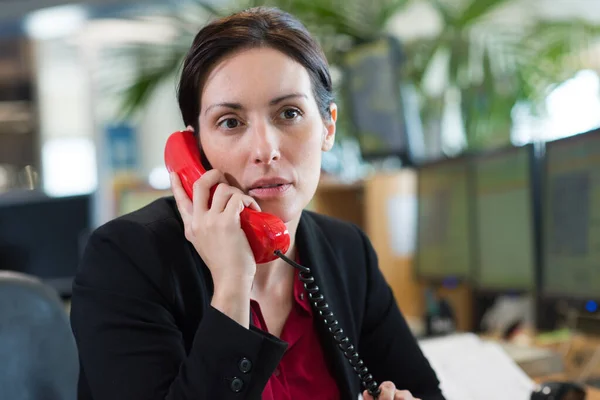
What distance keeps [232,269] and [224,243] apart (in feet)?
0.11

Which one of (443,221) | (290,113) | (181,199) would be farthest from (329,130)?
(443,221)

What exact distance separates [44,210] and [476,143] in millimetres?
1666

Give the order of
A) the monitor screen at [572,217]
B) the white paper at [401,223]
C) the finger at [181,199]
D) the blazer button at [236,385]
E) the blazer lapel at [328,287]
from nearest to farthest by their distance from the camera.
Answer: the blazer button at [236,385]
the finger at [181,199]
the blazer lapel at [328,287]
the monitor screen at [572,217]
the white paper at [401,223]

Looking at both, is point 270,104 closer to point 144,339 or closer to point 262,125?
point 262,125

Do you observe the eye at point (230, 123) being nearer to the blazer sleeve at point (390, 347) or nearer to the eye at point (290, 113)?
the eye at point (290, 113)

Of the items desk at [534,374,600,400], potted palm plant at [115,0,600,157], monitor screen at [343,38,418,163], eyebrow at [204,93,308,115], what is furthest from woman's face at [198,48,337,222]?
potted palm plant at [115,0,600,157]

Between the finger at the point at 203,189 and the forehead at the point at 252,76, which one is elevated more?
the forehead at the point at 252,76

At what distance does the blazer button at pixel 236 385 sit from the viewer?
0.84 m

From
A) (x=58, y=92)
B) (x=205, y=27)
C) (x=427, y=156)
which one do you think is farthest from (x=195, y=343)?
(x=58, y=92)

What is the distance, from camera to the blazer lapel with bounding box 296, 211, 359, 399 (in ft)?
3.55

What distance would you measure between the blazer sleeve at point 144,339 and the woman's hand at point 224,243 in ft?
0.12

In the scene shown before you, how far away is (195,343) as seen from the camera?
2.78 feet

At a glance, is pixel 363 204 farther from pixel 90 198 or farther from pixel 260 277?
pixel 260 277

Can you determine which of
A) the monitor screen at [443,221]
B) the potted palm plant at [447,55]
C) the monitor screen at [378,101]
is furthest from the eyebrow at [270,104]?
the potted palm plant at [447,55]
